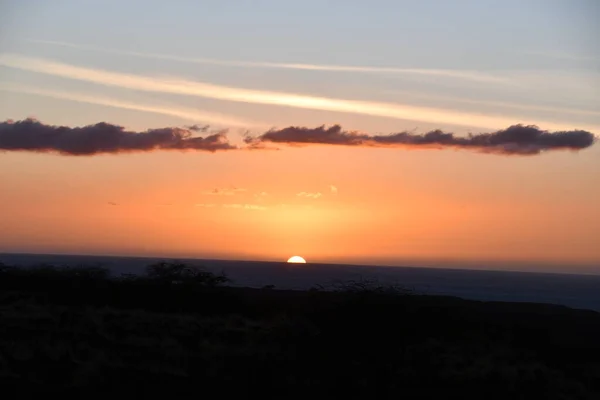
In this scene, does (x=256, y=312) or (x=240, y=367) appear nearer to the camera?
(x=240, y=367)

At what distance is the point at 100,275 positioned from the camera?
113 ft

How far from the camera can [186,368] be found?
17953 mm

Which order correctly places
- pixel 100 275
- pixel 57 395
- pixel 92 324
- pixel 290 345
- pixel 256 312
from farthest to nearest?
1. pixel 100 275
2. pixel 256 312
3. pixel 92 324
4. pixel 290 345
5. pixel 57 395

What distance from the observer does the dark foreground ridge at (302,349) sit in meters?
17.0

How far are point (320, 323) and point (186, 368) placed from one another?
557 cm

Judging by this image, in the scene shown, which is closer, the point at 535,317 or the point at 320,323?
the point at 320,323

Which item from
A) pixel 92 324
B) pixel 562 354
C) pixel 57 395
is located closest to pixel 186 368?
pixel 57 395

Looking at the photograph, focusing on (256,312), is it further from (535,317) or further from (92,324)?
(535,317)

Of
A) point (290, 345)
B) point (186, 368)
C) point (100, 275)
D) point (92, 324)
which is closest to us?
point (186, 368)

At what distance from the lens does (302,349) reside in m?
20.3

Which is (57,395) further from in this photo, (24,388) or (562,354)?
(562,354)

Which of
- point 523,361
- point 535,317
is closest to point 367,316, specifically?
point 523,361

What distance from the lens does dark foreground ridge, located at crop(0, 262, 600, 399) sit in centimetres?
1700

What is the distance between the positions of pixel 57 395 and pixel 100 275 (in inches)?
758
